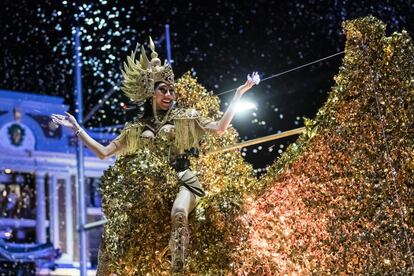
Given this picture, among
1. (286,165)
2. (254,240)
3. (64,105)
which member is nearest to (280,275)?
(254,240)

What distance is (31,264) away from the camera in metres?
22.7

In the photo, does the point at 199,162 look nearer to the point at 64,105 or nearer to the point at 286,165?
the point at 286,165

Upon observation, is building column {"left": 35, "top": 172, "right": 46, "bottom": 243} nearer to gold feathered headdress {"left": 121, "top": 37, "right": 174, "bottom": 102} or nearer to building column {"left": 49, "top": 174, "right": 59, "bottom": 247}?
building column {"left": 49, "top": 174, "right": 59, "bottom": 247}

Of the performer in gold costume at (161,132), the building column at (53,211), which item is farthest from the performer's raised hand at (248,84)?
the building column at (53,211)

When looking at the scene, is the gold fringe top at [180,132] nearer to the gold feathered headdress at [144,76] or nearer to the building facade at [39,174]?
the gold feathered headdress at [144,76]

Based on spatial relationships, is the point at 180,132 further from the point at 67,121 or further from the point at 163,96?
the point at 67,121

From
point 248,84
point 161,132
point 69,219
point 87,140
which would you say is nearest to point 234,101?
point 248,84

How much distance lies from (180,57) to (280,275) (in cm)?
978

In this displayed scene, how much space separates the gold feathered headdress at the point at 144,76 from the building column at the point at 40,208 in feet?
70.3

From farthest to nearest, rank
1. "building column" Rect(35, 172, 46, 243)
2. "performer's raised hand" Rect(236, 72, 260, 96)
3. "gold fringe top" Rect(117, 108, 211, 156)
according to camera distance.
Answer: "building column" Rect(35, 172, 46, 243) < "gold fringe top" Rect(117, 108, 211, 156) < "performer's raised hand" Rect(236, 72, 260, 96)

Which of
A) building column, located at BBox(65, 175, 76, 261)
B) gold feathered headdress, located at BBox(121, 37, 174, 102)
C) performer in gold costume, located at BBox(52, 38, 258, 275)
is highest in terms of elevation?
building column, located at BBox(65, 175, 76, 261)

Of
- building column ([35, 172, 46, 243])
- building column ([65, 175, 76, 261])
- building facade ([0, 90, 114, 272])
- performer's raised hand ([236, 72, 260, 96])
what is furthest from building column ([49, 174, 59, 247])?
performer's raised hand ([236, 72, 260, 96])

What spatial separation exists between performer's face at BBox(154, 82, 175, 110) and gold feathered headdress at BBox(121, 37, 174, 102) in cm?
4

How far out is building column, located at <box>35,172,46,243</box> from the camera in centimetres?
2611
